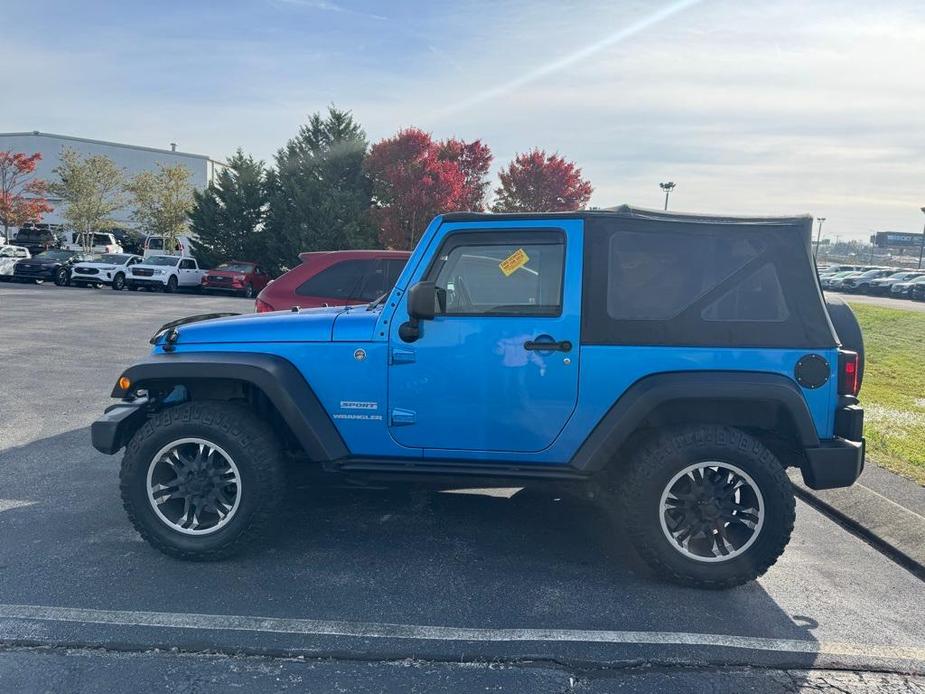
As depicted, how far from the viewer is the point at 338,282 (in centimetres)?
795

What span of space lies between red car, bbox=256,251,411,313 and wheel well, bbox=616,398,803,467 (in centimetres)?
432

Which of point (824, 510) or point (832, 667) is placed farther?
point (824, 510)

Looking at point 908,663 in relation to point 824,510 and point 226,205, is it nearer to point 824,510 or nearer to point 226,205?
point 824,510

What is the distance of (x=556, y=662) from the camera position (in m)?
3.27

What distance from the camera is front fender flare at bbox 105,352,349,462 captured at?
4121 mm


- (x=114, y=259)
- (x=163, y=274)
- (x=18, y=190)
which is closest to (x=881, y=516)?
(x=163, y=274)

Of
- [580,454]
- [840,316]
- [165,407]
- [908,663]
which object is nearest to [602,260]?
[580,454]

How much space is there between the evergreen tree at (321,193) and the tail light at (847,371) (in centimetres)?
2723

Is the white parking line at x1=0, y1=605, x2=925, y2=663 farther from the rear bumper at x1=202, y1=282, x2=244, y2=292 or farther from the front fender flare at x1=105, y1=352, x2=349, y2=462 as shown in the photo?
the rear bumper at x1=202, y1=282, x2=244, y2=292

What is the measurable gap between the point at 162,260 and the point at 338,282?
23.2 m

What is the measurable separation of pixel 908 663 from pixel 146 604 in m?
3.73

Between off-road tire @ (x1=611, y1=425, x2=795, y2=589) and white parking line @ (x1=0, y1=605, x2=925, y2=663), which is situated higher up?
off-road tire @ (x1=611, y1=425, x2=795, y2=589)

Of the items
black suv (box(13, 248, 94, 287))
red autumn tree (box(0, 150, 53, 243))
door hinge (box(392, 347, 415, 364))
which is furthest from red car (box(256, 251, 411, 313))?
red autumn tree (box(0, 150, 53, 243))

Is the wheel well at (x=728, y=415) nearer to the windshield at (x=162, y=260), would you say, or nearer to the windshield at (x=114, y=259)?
the windshield at (x=162, y=260)
